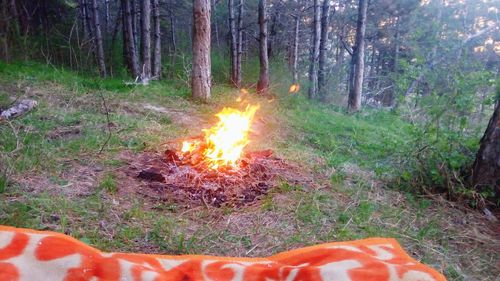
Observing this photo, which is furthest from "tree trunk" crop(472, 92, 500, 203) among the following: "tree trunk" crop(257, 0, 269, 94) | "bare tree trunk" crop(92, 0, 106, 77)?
"bare tree trunk" crop(92, 0, 106, 77)

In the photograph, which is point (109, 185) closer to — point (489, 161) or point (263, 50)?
point (489, 161)

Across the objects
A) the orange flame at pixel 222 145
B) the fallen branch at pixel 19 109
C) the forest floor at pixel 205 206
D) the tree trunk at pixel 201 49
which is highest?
the tree trunk at pixel 201 49

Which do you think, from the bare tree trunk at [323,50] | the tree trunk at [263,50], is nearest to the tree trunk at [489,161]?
the tree trunk at [263,50]

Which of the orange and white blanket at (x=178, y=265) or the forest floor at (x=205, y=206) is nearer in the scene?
the orange and white blanket at (x=178, y=265)

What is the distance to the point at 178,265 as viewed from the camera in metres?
1.73

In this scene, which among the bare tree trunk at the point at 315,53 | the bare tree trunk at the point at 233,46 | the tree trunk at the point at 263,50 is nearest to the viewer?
the tree trunk at the point at 263,50

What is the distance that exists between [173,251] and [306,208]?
3.58 ft

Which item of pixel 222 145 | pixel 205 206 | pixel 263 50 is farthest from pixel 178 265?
pixel 263 50

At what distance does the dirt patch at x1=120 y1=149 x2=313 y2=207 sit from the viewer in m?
2.79

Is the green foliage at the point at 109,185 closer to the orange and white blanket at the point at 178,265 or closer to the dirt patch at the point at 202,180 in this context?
the dirt patch at the point at 202,180

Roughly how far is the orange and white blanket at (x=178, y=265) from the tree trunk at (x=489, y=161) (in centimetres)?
160

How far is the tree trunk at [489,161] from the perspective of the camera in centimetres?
290

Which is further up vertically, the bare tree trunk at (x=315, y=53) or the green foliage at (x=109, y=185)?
the bare tree trunk at (x=315, y=53)

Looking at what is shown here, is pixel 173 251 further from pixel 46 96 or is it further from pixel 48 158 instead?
pixel 46 96
